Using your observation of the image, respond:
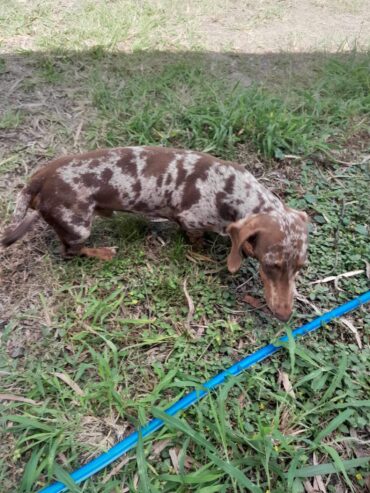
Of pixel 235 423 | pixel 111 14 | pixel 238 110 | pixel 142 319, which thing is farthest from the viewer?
pixel 111 14

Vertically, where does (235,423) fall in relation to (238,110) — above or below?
below

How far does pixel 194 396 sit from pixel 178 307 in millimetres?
667

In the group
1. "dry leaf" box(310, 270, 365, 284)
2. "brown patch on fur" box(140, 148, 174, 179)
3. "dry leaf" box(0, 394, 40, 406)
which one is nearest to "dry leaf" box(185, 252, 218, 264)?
"brown patch on fur" box(140, 148, 174, 179)

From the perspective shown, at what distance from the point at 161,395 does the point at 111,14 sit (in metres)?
4.83

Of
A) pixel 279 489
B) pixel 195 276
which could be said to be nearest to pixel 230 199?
pixel 195 276

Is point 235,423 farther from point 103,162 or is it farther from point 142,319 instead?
point 103,162

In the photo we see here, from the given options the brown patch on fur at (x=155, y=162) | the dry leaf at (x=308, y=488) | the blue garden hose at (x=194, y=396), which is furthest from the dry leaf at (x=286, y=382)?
the brown patch on fur at (x=155, y=162)

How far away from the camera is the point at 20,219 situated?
2.81 meters

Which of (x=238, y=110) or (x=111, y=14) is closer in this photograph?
(x=238, y=110)

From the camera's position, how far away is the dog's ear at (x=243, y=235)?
260cm

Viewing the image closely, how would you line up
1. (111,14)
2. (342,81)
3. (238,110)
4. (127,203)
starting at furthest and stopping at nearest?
1. (111,14)
2. (342,81)
3. (238,110)
4. (127,203)

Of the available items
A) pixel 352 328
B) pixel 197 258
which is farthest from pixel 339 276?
pixel 197 258

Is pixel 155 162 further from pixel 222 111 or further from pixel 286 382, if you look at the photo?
pixel 286 382

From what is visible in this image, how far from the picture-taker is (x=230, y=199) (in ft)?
9.47
